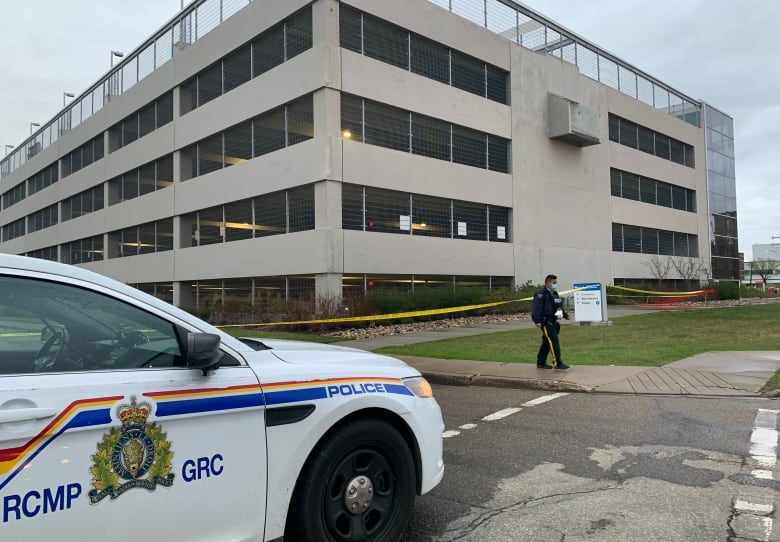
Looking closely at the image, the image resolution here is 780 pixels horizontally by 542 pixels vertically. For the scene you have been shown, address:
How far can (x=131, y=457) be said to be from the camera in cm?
231

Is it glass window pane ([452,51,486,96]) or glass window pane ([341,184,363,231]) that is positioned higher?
glass window pane ([452,51,486,96])

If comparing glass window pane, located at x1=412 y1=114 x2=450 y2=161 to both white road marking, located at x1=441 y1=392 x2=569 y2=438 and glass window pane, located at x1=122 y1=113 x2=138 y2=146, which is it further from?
glass window pane, located at x1=122 y1=113 x2=138 y2=146

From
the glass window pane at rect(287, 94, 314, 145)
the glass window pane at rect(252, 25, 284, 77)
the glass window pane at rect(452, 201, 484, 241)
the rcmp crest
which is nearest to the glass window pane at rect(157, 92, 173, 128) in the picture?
the glass window pane at rect(252, 25, 284, 77)

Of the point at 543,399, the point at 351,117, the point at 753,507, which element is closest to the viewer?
the point at 753,507

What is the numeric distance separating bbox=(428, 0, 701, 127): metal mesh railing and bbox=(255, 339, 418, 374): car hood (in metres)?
22.8

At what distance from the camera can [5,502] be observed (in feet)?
6.49

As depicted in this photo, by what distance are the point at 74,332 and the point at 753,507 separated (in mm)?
4448

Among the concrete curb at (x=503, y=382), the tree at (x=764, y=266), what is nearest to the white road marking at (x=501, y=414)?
the concrete curb at (x=503, y=382)

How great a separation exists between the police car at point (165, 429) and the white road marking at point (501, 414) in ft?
12.1

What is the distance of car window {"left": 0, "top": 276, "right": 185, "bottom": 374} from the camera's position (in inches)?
91.5

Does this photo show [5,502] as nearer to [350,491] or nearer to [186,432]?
[186,432]

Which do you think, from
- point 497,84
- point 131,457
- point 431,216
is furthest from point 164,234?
point 131,457

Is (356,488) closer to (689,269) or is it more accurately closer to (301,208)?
(301,208)

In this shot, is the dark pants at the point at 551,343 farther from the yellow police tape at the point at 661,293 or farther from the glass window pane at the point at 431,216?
the yellow police tape at the point at 661,293
